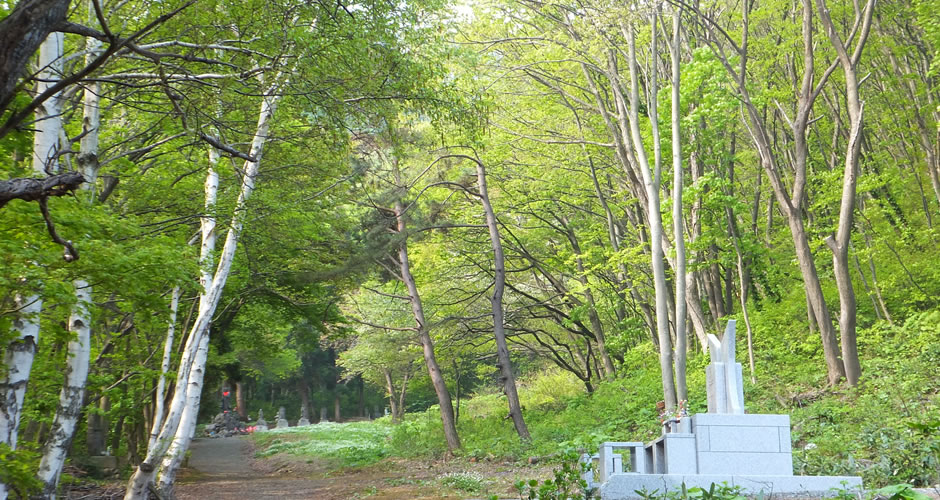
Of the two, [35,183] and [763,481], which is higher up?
[35,183]

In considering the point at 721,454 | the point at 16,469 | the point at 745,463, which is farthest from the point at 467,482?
the point at 16,469

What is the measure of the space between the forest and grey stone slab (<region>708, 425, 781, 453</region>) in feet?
3.83

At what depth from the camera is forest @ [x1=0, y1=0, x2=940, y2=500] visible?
25.7ft

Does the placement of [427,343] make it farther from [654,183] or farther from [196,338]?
[196,338]

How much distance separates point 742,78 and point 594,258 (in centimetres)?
824

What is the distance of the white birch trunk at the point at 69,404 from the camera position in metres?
8.63

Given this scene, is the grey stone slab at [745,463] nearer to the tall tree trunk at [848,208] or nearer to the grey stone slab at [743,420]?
the grey stone slab at [743,420]

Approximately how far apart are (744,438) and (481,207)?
47.2ft

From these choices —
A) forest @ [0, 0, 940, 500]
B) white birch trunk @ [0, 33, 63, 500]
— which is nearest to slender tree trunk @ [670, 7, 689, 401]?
forest @ [0, 0, 940, 500]

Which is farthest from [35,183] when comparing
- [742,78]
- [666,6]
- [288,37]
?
[666,6]

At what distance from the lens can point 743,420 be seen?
9.33 m

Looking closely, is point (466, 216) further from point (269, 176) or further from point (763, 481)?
point (763, 481)

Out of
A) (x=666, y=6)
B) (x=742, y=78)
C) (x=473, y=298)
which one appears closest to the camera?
(x=742, y=78)

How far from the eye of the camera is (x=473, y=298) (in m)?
23.0
